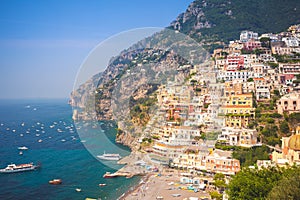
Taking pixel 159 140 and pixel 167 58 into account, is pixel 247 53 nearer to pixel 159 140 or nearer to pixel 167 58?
pixel 167 58

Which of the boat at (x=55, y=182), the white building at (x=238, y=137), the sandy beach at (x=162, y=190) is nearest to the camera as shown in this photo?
the sandy beach at (x=162, y=190)

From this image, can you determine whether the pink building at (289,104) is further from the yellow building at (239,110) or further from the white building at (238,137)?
the white building at (238,137)

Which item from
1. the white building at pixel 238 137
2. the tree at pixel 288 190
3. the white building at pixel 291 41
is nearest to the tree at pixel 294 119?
the white building at pixel 238 137

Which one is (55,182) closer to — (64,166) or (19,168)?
(64,166)

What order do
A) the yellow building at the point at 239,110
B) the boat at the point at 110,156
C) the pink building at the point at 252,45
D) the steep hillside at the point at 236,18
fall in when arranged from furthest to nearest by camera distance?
1. the steep hillside at the point at 236,18
2. the pink building at the point at 252,45
3. the boat at the point at 110,156
4. the yellow building at the point at 239,110

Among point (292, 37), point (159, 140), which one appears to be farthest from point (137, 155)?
point (292, 37)

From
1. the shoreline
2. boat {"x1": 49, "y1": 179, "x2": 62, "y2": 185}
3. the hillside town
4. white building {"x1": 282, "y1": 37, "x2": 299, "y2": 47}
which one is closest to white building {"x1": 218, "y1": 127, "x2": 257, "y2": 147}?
the hillside town

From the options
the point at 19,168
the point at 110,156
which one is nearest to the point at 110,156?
the point at 110,156
